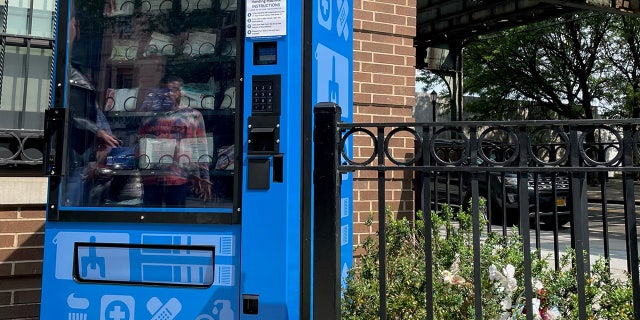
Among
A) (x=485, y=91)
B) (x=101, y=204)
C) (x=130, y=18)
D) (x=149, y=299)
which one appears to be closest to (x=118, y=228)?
(x=101, y=204)

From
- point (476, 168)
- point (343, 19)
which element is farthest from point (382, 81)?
point (476, 168)

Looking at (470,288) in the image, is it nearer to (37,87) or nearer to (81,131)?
(81,131)

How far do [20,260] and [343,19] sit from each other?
2.69m

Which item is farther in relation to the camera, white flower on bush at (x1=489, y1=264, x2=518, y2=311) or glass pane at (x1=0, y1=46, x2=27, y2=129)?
glass pane at (x1=0, y1=46, x2=27, y2=129)

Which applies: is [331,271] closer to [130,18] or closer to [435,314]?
[435,314]

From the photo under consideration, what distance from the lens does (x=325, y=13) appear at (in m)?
2.74

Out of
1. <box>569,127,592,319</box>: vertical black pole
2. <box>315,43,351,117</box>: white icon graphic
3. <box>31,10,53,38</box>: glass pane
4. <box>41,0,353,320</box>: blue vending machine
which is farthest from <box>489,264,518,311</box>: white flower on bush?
<box>31,10,53,38</box>: glass pane

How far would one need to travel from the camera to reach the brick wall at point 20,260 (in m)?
3.25


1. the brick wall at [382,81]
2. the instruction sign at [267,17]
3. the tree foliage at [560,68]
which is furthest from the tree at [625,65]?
the instruction sign at [267,17]

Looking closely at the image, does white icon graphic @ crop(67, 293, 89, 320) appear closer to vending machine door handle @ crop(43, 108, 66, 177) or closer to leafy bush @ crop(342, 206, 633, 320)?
vending machine door handle @ crop(43, 108, 66, 177)

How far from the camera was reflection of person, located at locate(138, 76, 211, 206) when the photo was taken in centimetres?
265

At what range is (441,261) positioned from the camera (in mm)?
2625

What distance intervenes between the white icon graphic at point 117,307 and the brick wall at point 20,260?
3.69 ft

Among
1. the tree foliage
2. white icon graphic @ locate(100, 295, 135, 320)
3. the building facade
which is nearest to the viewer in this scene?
white icon graphic @ locate(100, 295, 135, 320)
